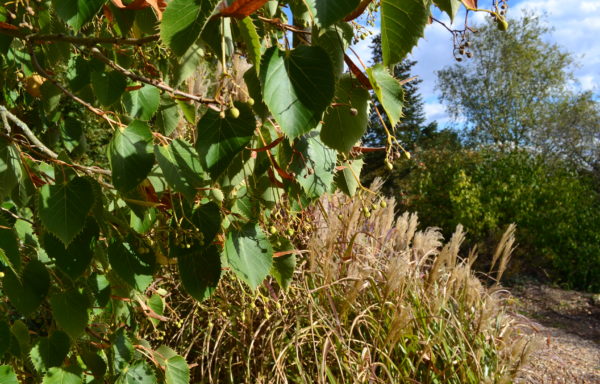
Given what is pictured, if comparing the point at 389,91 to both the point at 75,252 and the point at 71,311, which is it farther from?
the point at 71,311

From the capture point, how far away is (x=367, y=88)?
65cm

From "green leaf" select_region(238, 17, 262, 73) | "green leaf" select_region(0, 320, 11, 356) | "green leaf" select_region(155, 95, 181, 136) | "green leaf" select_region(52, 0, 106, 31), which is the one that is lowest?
"green leaf" select_region(0, 320, 11, 356)

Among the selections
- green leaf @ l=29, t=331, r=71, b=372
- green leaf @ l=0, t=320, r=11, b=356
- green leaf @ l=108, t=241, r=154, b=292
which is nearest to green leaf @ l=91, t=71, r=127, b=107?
green leaf @ l=108, t=241, r=154, b=292

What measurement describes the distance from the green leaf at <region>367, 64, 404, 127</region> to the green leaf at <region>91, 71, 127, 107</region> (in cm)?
51

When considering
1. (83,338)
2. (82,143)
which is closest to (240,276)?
(83,338)

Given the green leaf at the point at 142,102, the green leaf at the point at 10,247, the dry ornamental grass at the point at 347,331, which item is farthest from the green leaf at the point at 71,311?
the dry ornamental grass at the point at 347,331

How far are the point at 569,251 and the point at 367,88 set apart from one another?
25.5ft

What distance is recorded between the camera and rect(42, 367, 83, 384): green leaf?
3.52 feet

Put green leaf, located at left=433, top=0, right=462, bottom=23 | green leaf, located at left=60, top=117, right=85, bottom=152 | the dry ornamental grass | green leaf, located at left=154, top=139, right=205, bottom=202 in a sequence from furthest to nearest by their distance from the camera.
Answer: the dry ornamental grass < green leaf, located at left=60, top=117, right=85, bottom=152 < green leaf, located at left=154, top=139, right=205, bottom=202 < green leaf, located at left=433, top=0, right=462, bottom=23

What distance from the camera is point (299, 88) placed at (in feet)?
1.94

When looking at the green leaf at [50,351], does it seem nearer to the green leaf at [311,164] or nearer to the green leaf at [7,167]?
the green leaf at [7,167]

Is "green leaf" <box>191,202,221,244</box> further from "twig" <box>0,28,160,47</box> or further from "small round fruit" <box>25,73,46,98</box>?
"small round fruit" <box>25,73,46,98</box>

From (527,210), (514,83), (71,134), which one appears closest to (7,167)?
(71,134)

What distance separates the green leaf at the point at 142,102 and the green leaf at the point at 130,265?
26 centimetres
